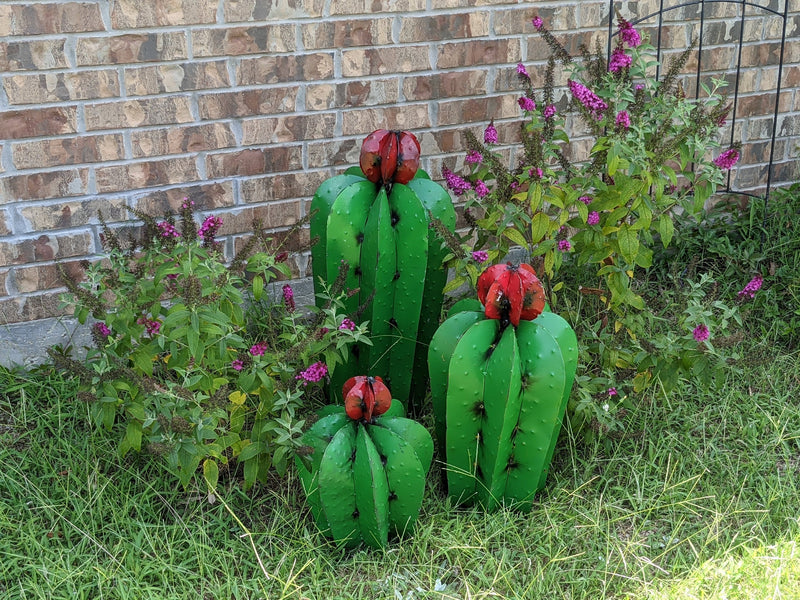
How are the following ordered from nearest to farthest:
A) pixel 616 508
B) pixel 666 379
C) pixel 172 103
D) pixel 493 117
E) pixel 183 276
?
1. pixel 183 276
2. pixel 616 508
3. pixel 666 379
4. pixel 172 103
5. pixel 493 117

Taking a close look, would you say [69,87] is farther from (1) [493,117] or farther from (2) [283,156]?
(1) [493,117]

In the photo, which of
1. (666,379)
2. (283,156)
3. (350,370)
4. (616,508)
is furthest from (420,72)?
(616,508)

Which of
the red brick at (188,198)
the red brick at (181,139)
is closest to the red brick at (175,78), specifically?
the red brick at (181,139)

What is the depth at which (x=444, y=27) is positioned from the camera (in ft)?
11.1

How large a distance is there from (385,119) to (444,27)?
0.43 meters

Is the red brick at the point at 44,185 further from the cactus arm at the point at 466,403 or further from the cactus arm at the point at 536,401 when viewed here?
the cactus arm at the point at 536,401

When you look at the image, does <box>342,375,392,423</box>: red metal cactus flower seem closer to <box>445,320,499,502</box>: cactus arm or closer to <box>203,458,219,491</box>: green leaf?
<box>445,320,499,502</box>: cactus arm

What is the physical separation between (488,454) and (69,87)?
1874 millimetres

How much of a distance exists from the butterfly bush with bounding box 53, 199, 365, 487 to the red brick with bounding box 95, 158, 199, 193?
54 centimetres

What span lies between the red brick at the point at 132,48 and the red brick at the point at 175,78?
0.11 feet

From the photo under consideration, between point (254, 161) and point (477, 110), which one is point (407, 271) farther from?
point (477, 110)

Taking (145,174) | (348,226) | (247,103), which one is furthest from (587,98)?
(145,174)

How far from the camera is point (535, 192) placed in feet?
8.64

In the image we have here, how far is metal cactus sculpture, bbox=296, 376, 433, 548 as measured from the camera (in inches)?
91.0
